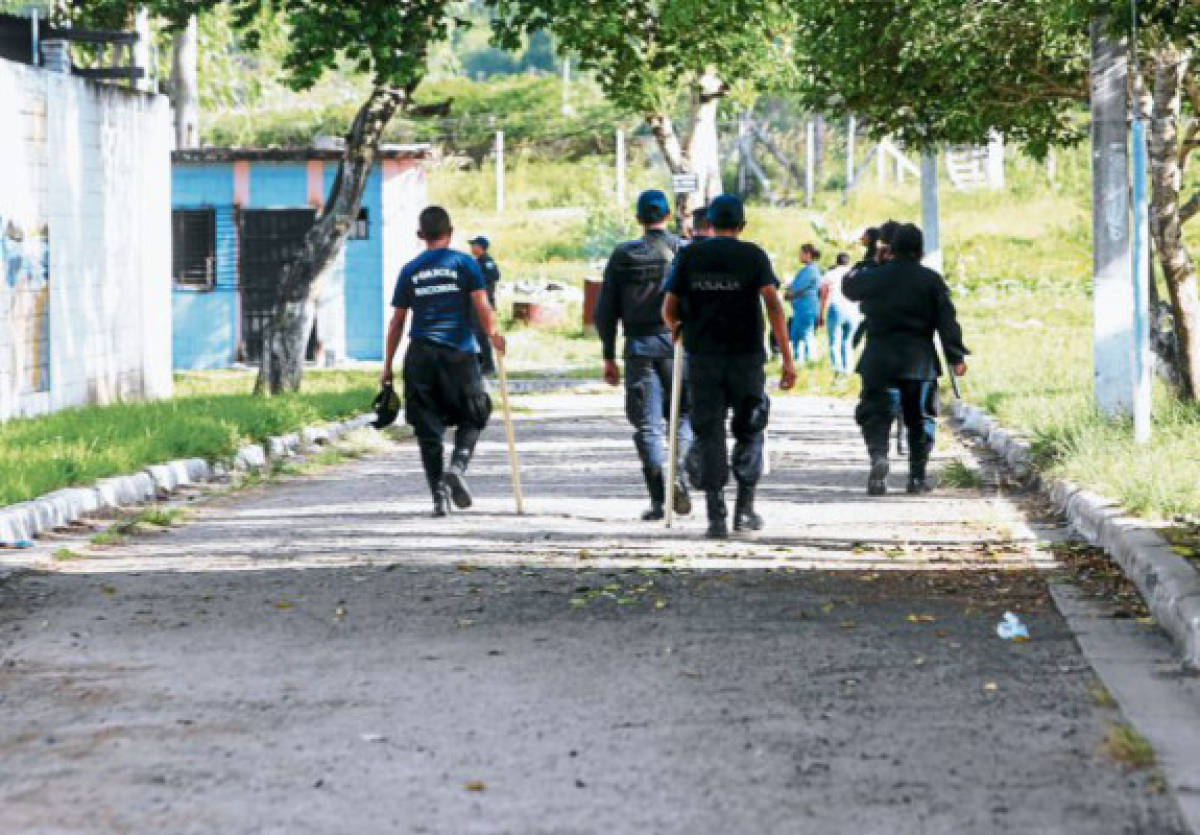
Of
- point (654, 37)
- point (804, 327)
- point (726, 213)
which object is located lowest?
point (804, 327)

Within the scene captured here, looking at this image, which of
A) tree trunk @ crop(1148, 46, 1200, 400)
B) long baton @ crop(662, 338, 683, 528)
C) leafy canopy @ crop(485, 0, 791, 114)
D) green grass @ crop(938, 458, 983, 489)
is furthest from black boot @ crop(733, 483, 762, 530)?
leafy canopy @ crop(485, 0, 791, 114)

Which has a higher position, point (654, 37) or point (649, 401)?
point (654, 37)

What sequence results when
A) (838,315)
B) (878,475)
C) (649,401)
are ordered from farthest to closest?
1. (838,315)
2. (878,475)
3. (649,401)

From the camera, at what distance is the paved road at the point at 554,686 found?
6078 millimetres

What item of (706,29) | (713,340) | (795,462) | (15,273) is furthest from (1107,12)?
(706,29)

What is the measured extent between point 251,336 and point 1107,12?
2336cm

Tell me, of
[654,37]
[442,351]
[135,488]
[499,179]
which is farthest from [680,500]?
[499,179]

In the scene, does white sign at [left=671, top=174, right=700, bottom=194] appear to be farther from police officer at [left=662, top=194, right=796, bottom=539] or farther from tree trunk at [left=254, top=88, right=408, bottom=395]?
police officer at [left=662, top=194, right=796, bottom=539]

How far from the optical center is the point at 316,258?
80.1 ft

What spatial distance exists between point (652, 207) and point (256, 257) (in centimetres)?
2206

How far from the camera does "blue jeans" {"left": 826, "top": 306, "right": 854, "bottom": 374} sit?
28.0 meters

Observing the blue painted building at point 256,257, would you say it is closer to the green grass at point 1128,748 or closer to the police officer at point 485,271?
the police officer at point 485,271

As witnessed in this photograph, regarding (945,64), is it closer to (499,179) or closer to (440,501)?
(440,501)

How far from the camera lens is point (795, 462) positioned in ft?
59.3
